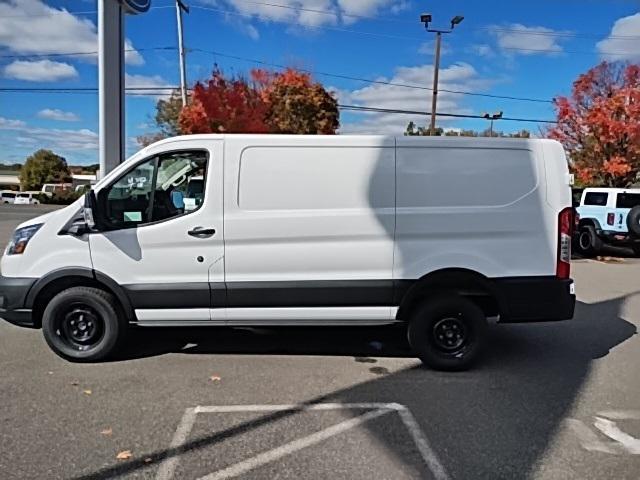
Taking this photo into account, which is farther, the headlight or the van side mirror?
the headlight

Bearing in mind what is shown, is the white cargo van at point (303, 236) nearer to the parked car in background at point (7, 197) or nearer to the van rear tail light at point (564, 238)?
the van rear tail light at point (564, 238)

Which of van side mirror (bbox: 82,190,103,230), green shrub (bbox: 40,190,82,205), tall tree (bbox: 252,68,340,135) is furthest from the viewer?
green shrub (bbox: 40,190,82,205)

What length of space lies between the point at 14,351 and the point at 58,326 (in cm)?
82

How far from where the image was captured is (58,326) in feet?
17.0

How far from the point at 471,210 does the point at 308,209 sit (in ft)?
4.84

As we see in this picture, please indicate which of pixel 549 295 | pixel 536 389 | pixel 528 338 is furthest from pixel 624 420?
pixel 528 338

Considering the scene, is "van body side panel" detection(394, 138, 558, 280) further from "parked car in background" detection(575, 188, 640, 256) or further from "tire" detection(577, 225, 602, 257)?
"tire" detection(577, 225, 602, 257)

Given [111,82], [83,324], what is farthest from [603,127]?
[83,324]

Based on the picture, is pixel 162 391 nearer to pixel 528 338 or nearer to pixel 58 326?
pixel 58 326

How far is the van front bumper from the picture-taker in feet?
16.7

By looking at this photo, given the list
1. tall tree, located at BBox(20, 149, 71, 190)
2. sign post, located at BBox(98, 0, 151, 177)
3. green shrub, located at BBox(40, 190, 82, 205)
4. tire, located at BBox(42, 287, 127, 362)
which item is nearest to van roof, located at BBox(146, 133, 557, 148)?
tire, located at BBox(42, 287, 127, 362)

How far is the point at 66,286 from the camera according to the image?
5.18 metres

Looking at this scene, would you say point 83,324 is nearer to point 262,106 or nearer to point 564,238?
point 564,238

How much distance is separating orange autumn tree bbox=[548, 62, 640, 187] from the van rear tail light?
18.6 m
